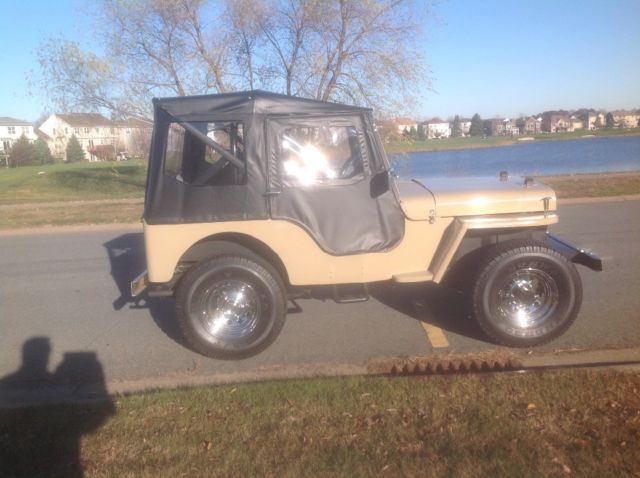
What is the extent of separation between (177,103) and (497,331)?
135 inches

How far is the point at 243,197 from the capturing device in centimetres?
501

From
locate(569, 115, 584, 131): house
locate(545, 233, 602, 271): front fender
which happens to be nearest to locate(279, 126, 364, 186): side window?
locate(545, 233, 602, 271): front fender

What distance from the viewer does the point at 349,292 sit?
5449 millimetres

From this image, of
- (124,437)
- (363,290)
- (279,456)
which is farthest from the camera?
(363,290)

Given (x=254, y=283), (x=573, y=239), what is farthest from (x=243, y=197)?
(x=573, y=239)

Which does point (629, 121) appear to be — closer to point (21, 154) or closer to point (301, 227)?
point (301, 227)

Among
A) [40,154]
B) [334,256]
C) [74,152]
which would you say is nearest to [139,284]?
[334,256]

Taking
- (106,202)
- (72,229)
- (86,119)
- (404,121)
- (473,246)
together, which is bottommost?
(72,229)

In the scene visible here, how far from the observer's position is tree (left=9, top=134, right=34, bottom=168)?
5466 centimetres

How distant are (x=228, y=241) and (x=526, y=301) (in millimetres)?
2728

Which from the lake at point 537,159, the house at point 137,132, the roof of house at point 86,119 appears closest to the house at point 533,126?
the lake at point 537,159

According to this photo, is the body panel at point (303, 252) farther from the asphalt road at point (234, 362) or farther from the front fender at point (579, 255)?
the front fender at point (579, 255)

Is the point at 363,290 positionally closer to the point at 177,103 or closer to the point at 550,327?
the point at 550,327

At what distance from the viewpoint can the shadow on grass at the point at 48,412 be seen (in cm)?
342
